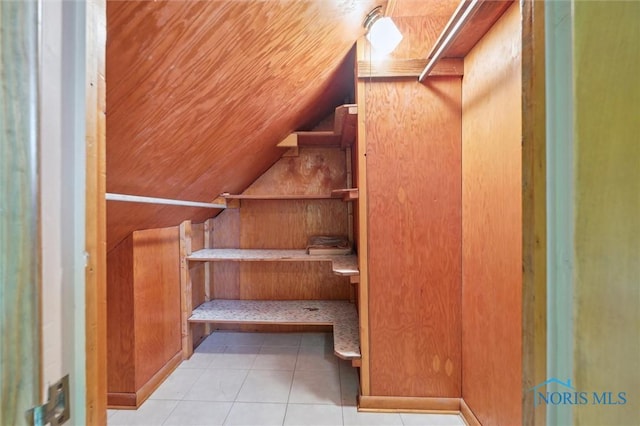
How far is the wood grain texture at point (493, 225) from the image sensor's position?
1046 mm

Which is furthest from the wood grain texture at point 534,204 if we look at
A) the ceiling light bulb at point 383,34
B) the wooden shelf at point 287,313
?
the wooden shelf at point 287,313

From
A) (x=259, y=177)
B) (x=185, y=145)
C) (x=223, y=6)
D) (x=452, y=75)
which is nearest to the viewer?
(x=223, y=6)

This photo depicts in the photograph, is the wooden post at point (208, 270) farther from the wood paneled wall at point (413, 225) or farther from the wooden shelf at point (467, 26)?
the wooden shelf at point (467, 26)

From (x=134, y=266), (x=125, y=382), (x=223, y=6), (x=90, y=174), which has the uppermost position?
(x=223, y=6)

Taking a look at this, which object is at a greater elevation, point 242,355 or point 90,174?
point 90,174

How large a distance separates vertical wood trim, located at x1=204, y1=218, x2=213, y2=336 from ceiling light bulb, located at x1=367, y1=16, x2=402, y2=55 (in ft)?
6.50

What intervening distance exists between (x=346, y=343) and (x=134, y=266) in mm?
1367

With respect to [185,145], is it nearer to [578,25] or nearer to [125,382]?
[578,25]

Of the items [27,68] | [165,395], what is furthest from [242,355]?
[27,68]

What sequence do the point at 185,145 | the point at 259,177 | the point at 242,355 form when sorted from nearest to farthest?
the point at 185,145 → the point at 242,355 → the point at 259,177

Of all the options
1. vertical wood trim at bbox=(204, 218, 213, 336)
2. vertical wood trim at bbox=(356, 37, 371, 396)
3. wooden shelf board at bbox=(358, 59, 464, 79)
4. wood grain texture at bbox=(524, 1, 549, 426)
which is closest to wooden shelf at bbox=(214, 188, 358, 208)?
vertical wood trim at bbox=(204, 218, 213, 336)

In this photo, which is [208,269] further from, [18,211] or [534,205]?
[534,205]

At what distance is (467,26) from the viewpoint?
1.19 metres

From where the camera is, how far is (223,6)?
0.81m
